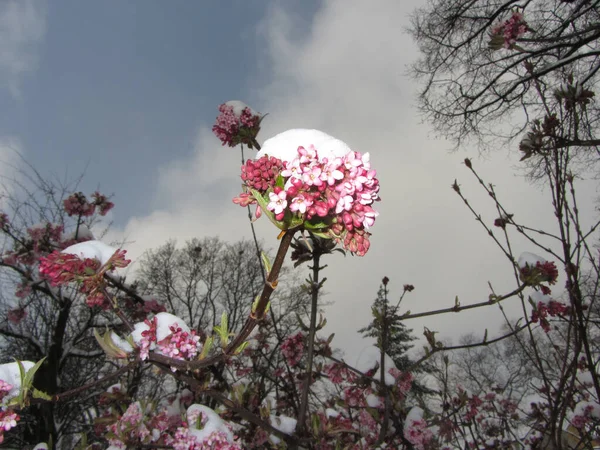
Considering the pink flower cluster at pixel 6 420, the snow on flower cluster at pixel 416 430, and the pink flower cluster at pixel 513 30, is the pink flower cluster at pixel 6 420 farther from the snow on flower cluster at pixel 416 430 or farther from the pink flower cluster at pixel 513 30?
the pink flower cluster at pixel 513 30

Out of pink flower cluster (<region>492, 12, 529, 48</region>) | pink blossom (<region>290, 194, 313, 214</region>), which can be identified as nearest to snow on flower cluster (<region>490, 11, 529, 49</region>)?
pink flower cluster (<region>492, 12, 529, 48</region>)

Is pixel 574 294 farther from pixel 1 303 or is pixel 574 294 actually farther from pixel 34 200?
pixel 1 303

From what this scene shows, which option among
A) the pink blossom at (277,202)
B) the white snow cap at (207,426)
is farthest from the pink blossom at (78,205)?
the pink blossom at (277,202)

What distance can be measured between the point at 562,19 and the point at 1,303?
55.6 feet

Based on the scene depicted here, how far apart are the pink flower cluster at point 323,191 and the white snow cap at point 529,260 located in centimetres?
234

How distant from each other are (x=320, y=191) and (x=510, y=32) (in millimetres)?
4669

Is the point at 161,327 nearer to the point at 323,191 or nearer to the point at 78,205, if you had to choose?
the point at 323,191

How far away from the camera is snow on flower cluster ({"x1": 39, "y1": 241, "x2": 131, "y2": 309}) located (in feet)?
4.42

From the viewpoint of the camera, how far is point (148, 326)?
5.26 ft

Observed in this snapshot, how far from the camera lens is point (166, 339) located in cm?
154

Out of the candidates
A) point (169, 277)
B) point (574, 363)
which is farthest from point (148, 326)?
point (169, 277)

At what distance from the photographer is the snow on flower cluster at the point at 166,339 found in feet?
4.85

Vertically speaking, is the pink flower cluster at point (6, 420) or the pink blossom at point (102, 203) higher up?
the pink blossom at point (102, 203)

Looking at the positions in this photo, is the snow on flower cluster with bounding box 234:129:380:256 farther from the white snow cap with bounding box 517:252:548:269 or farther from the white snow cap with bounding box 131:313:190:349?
the white snow cap with bounding box 517:252:548:269
